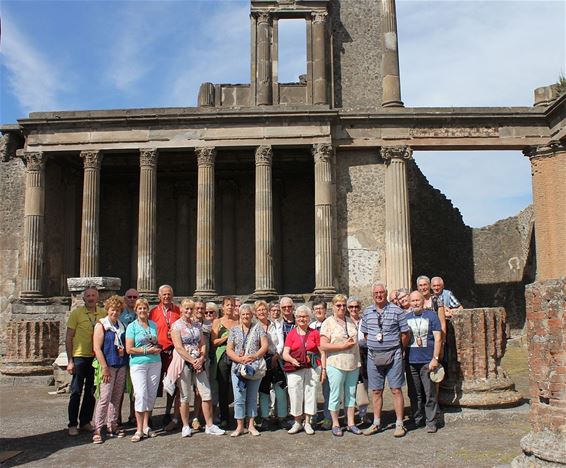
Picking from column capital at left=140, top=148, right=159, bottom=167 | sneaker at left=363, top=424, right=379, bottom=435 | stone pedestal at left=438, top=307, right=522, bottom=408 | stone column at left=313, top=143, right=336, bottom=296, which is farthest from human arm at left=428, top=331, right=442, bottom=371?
column capital at left=140, top=148, right=159, bottom=167

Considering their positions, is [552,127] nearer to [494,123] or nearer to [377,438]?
[494,123]

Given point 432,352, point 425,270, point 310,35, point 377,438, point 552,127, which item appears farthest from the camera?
point 425,270

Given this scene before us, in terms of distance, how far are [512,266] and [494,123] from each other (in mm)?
7884

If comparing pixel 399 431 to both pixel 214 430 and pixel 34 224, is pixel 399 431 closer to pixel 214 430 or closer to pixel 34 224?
pixel 214 430

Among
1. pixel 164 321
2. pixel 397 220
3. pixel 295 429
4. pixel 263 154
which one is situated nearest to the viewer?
pixel 295 429

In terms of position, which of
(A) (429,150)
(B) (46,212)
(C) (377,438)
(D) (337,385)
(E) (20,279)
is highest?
(A) (429,150)

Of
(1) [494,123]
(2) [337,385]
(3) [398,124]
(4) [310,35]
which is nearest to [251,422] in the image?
(2) [337,385]

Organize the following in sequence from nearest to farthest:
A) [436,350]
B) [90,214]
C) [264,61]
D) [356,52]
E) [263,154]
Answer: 1. [436,350]
2. [263,154]
3. [90,214]
4. [264,61]
5. [356,52]

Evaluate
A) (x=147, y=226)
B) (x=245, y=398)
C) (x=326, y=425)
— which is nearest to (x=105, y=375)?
(x=245, y=398)

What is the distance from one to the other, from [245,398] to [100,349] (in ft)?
5.83

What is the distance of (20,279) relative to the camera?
774 inches

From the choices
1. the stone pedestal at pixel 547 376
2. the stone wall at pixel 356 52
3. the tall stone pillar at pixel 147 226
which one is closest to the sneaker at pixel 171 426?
the stone pedestal at pixel 547 376

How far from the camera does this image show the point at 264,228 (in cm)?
1845

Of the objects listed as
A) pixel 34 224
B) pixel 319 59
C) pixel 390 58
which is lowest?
pixel 34 224
